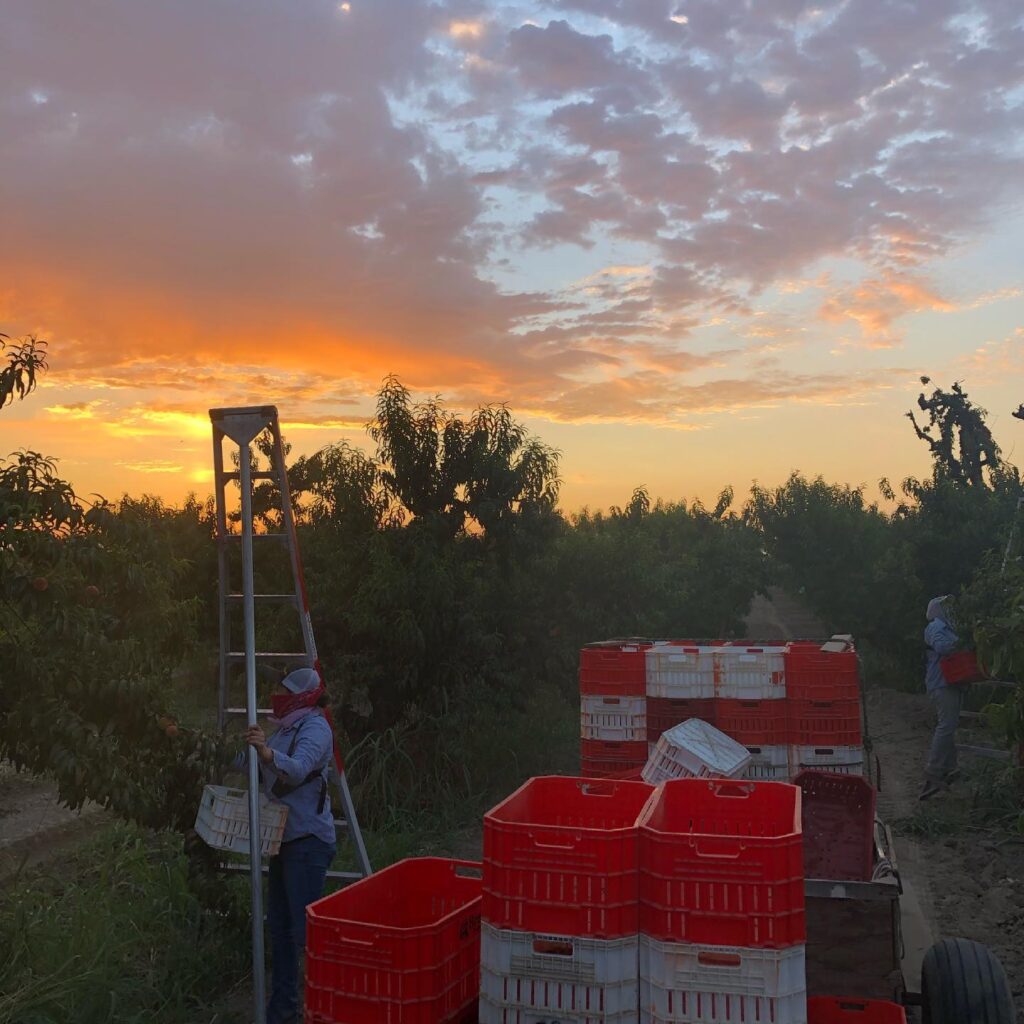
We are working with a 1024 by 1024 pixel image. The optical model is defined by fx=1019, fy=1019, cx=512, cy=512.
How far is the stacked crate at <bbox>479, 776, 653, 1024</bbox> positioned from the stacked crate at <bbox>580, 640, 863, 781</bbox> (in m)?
3.99

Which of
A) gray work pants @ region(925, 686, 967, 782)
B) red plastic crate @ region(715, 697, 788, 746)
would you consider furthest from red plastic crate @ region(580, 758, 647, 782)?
gray work pants @ region(925, 686, 967, 782)

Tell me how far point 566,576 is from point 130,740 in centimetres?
894

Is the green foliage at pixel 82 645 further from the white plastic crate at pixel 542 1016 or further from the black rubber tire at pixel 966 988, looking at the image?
the black rubber tire at pixel 966 988

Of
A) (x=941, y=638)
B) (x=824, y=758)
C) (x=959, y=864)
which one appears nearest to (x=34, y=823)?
(x=824, y=758)

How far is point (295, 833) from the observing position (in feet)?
18.1

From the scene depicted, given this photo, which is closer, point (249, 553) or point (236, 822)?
point (236, 822)

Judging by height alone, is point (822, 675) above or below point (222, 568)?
below

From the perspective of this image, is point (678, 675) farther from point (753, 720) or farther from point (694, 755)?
point (694, 755)

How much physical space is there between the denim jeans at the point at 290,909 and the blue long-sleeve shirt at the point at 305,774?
0.07 metres

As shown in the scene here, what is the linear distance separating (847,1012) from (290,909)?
2.90 metres

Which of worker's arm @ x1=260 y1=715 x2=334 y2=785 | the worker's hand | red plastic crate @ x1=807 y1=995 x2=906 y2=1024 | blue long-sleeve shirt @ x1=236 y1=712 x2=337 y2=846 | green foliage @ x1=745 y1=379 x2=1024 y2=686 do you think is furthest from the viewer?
green foliage @ x1=745 y1=379 x2=1024 y2=686

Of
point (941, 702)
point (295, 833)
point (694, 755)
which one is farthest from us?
point (941, 702)

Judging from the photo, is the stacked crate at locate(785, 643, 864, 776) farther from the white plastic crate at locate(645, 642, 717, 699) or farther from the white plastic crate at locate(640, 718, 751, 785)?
the white plastic crate at locate(645, 642, 717, 699)

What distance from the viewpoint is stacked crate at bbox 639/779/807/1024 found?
12.0 feet
